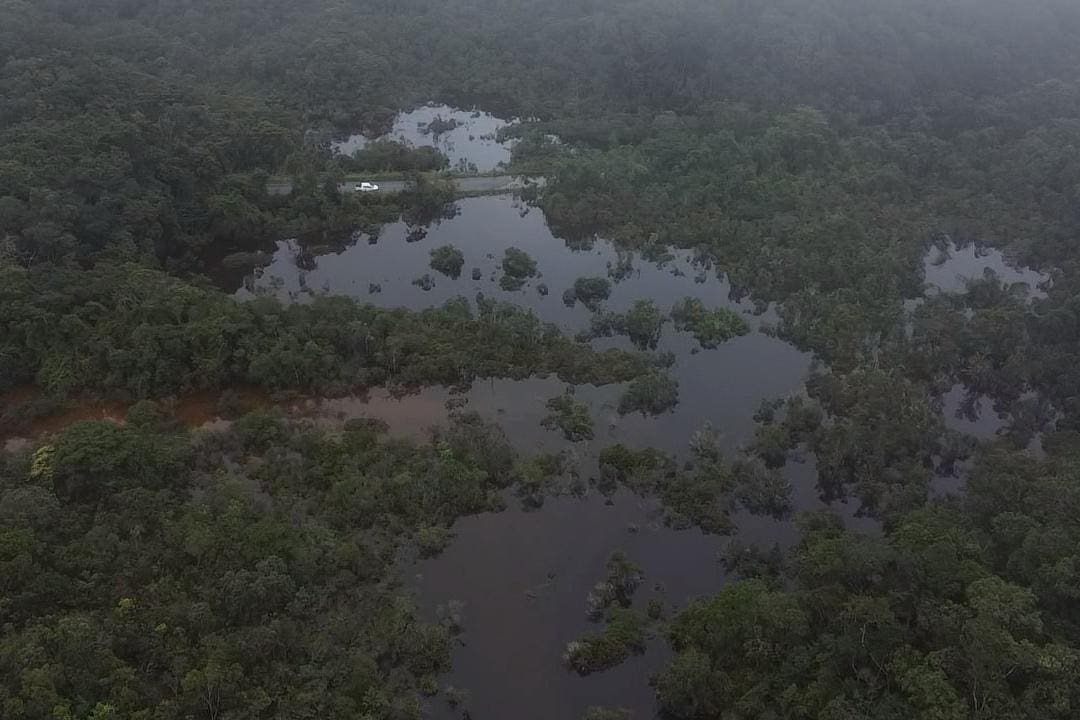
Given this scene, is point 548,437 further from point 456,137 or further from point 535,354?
point 456,137

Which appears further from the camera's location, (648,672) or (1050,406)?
(1050,406)

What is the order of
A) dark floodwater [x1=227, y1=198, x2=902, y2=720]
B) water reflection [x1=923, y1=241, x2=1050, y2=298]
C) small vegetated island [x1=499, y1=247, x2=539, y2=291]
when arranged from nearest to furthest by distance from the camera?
dark floodwater [x1=227, y1=198, x2=902, y2=720] → small vegetated island [x1=499, y1=247, x2=539, y2=291] → water reflection [x1=923, y1=241, x2=1050, y2=298]

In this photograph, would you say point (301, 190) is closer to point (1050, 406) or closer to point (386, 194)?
point (386, 194)

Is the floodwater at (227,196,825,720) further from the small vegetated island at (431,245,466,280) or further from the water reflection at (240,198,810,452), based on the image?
the small vegetated island at (431,245,466,280)

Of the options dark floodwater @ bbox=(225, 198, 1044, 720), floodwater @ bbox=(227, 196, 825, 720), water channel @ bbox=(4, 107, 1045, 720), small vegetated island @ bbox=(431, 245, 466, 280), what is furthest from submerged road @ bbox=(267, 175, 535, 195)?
small vegetated island @ bbox=(431, 245, 466, 280)

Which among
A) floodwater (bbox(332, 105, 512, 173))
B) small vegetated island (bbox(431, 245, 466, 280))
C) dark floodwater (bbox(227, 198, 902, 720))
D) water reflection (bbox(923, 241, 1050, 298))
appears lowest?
dark floodwater (bbox(227, 198, 902, 720))

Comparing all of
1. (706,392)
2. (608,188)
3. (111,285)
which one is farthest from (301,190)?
(706,392)

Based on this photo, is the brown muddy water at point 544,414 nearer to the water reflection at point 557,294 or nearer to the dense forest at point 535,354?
the water reflection at point 557,294

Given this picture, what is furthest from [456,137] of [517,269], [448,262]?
[517,269]

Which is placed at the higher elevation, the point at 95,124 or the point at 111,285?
the point at 95,124
